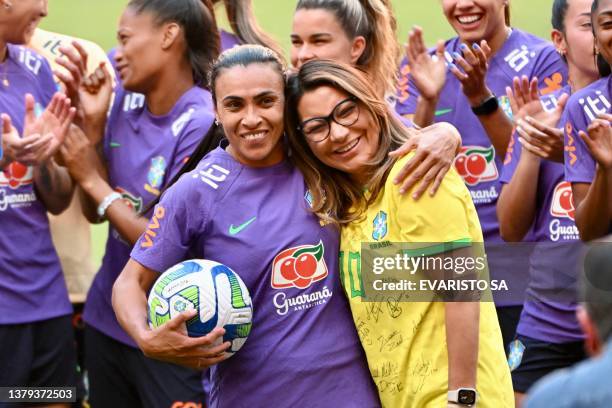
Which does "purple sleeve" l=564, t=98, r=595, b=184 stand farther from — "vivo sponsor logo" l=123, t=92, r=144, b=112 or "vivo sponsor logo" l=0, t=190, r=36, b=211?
"vivo sponsor logo" l=0, t=190, r=36, b=211

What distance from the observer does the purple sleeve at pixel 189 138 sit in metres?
5.91

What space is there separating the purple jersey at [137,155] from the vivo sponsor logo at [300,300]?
5.24 feet

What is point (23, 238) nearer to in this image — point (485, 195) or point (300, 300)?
point (300, 300)

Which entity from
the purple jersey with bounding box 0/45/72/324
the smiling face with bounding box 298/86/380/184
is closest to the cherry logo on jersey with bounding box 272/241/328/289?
the smiling face with bounding box 298/86/380/184

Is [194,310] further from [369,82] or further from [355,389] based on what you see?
[369,82]

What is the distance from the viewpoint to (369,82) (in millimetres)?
4707

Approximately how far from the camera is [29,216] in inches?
243

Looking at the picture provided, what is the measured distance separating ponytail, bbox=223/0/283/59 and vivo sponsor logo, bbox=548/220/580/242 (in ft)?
6.28

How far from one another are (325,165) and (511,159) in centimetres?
156

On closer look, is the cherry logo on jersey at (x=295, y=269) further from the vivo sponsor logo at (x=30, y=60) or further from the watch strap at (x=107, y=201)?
the vivo sponsor logo at (x=30, y=60)

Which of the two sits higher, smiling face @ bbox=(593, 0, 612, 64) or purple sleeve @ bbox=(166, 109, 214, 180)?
smiling face @ bbox=(593, 0, 612, 64)

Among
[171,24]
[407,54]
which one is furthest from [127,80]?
[407,54]

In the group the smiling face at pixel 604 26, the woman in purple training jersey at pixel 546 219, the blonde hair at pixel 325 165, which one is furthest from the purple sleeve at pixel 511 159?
A: the blonde hair at pixel 325 165

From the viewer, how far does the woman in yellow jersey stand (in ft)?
14.0
